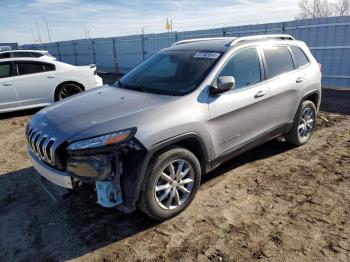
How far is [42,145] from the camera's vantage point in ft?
10.1

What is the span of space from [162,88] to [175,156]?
3.14ft

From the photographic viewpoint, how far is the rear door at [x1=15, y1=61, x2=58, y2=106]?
7926 mm

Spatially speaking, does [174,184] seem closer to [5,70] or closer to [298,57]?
[298,57]

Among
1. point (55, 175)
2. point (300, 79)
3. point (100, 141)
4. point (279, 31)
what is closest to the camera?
point (100, 141)

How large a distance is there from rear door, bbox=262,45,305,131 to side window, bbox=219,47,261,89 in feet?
0.77

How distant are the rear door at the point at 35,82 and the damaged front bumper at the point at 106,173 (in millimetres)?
5688

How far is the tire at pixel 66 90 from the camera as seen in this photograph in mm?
8281

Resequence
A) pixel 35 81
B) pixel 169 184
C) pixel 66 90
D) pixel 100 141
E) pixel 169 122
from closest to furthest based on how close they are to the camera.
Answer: pixel 100 141, pixel 169 122, pixel 169 184, pixel 35 81, pixel 66 90

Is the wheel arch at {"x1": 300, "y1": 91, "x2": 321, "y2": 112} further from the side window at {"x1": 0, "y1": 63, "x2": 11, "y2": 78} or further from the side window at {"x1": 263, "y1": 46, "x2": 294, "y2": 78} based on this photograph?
the side window at {"x1": 0, "y1": 63, "x2": 11, "y2": 78}

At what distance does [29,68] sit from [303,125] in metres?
6.64

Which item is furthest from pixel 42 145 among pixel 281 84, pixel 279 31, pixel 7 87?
pixel 279 31

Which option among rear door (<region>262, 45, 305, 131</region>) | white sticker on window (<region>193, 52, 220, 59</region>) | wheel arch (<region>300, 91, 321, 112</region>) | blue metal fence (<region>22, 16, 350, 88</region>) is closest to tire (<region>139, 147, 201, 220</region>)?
white sticker on window (<region>193, 52, 220, 59</region>)

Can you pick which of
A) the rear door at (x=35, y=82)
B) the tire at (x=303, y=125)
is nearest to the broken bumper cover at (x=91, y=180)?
the tire at (x=303, y=125)

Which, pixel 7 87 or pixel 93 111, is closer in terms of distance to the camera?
pixel 93 111
